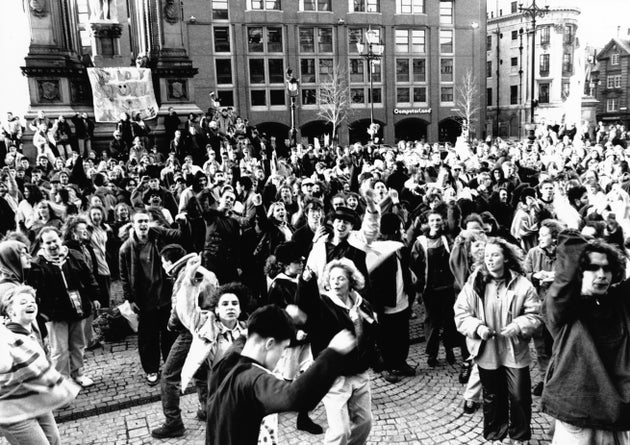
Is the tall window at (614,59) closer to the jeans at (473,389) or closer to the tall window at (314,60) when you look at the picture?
the tall window at (314,60)

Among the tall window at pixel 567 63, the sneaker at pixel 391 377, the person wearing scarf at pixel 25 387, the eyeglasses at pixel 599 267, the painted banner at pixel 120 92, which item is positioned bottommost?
the sneaker at pixel 391 377

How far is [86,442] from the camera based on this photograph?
17.5ft

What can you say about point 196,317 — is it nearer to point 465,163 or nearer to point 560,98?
point 465,163

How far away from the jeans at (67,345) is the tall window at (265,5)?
45958 mm

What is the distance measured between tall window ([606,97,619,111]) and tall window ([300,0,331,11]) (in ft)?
160

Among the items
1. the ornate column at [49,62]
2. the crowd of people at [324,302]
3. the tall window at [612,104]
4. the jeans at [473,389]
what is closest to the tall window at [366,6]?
the ornate column at [49,62]

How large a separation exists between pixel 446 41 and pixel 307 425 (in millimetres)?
53387

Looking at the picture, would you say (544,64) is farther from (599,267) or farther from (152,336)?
(599,267)

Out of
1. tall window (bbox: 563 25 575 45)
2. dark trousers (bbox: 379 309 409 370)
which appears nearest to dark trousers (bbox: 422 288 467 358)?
dark trousers (bbox: 379 309 409 370)

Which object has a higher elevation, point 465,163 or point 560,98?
point 560,98

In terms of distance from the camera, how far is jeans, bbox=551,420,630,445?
352 centimetres

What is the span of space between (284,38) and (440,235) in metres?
45.0

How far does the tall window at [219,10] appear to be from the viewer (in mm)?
46938

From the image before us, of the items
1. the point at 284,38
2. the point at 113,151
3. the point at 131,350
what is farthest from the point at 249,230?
the point at 284,38
